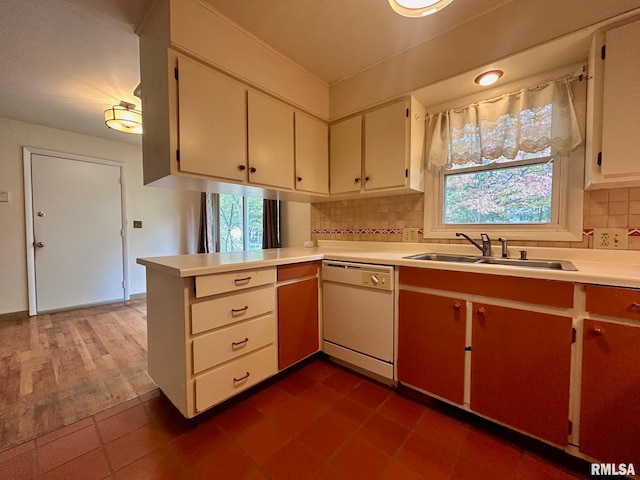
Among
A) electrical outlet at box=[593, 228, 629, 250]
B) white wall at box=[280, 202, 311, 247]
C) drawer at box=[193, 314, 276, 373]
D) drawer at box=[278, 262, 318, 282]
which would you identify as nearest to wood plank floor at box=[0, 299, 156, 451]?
drawer at box=[193, 314, 276, 373]

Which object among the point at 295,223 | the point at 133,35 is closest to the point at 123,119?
the point at 133,35

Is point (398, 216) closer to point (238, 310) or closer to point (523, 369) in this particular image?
point (523, 369)

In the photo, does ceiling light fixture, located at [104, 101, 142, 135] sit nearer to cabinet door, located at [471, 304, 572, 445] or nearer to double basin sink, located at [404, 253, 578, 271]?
double basin sink, located at [404, 253, 578, 271]

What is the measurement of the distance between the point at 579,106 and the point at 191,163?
7.65ft

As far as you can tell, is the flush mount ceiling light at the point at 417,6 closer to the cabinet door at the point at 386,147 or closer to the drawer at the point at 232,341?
the cabinet door at the point at 386,147

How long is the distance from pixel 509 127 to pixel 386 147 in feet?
2.65

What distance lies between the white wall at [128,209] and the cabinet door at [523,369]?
4574 mm

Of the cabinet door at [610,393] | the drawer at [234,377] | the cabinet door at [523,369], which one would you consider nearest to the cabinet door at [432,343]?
the cabinet door at [523,369]

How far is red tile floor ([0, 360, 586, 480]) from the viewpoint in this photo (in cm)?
114

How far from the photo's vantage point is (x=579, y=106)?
1520 mm

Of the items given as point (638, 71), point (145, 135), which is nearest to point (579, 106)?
point (638, 71)

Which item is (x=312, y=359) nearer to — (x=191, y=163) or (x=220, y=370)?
(x=220, y=370)

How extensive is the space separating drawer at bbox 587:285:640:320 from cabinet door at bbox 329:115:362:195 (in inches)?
62.3

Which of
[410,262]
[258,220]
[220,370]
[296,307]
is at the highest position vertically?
[258,220]
